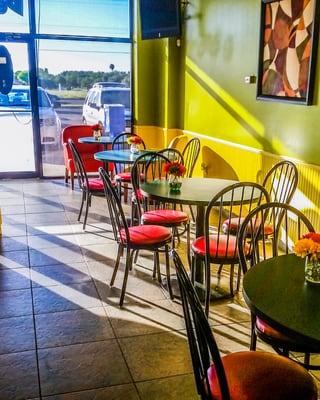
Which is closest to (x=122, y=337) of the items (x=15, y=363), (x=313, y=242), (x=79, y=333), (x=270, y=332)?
(x=79, y=333)

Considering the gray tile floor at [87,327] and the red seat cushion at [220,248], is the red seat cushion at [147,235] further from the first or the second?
the gray tile floor at [87,327]

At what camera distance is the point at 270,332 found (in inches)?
77.4

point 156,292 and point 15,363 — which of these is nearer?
point 15,363

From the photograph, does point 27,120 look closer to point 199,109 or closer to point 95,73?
point 95,73

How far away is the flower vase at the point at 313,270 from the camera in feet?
5.85

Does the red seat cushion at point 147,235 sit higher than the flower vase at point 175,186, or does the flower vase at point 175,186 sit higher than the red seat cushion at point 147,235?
the flower vase at point 175,186

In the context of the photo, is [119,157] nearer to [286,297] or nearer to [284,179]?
[284,179]

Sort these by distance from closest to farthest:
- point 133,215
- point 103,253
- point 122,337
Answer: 1. point 122,337
2. point 103,253
3. point 133,215

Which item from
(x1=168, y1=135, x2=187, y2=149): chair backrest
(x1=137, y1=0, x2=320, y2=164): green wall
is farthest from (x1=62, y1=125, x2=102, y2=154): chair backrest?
(x1=168, y1=135, x2=187, y2=149): chair backrest

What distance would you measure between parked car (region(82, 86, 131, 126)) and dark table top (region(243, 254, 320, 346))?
5927 millimetres

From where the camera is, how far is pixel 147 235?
325 cm

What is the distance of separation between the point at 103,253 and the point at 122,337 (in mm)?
1470

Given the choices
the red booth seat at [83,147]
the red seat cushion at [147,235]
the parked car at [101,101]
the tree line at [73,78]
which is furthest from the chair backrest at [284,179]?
the tree line at [73,78]

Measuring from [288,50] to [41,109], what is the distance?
445 cm
